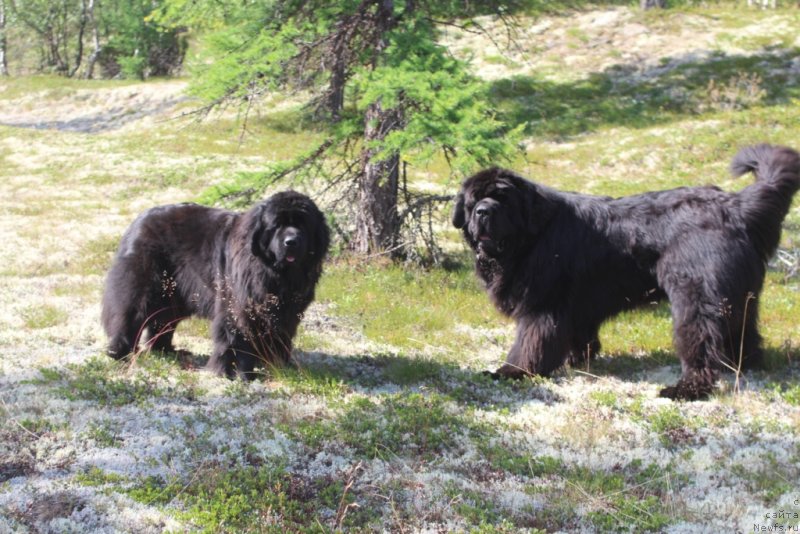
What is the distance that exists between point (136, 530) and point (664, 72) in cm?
2580

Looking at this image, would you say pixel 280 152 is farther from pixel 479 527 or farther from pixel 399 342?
pixel 479 527

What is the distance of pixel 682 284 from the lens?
21.2 ft

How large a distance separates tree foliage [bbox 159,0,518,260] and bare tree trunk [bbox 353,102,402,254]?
0.05 feet

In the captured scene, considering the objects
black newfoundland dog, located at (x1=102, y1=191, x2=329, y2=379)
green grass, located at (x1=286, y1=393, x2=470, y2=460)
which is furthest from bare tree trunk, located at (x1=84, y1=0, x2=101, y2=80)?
green grass, located at (x1=286, y1=393, x2=470, y2=460)

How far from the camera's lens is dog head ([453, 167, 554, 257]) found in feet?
22.8

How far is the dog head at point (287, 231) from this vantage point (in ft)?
21.2

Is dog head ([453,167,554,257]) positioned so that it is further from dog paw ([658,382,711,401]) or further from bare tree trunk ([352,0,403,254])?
bare tree trunk ([352,0,403,254])

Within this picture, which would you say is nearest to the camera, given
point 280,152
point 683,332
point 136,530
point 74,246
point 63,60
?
point 136,530

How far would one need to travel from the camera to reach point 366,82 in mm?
9383

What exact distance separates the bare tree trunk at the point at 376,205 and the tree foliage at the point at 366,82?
0.7 inches

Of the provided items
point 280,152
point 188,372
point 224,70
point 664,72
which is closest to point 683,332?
point 188,372

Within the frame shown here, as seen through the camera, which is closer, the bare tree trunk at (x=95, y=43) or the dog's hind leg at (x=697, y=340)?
the dog's hind leg at (x=697, y=340)

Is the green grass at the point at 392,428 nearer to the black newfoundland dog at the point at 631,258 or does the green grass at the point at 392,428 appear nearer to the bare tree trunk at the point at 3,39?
the black newfoundland dog at the point at 631,258

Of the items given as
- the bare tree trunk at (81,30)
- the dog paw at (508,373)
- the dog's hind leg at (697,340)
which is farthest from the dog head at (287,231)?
the bare tree trunk at (81,30)
